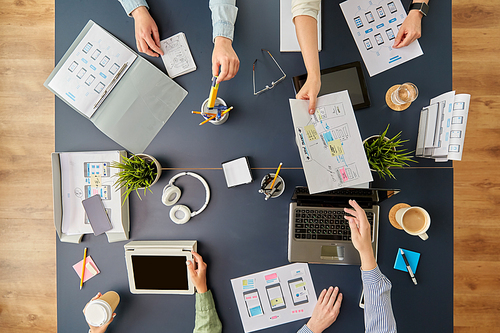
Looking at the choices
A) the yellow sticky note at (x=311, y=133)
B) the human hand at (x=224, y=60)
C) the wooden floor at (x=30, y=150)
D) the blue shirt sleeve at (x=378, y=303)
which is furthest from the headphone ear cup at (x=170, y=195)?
the wooden floor at (x=30, y=150)

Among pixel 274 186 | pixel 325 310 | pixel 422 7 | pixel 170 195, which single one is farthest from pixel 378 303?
pixel 422 7

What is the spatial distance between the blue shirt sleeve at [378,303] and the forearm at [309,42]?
872 mm

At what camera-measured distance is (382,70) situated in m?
1.14

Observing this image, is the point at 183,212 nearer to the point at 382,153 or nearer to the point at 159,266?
the point at 159,266

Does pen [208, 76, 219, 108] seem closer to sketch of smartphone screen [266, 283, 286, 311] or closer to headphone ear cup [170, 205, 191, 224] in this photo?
headphone ear cup [170, 205, 191, 224]

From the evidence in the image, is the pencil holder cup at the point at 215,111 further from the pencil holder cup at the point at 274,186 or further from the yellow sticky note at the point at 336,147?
the yellow sticky note at the point at 336,147

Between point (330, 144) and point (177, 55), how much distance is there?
0.81 m

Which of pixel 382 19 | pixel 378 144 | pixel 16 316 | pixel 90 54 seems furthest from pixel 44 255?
pixel 382 19

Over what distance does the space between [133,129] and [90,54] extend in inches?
15.9

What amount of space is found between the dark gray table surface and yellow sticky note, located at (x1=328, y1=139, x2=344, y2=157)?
0.18m

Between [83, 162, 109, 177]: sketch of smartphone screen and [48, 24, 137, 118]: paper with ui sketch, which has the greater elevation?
[48, 24, 137, 118]: paper with ui sketch

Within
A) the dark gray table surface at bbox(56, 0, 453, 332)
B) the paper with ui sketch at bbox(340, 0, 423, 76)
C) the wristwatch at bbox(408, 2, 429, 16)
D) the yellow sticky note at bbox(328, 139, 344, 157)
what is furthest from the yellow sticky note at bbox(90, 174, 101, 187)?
the wristwatch at bbox(408, 2, 429, 16)

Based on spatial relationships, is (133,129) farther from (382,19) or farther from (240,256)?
(382,19)

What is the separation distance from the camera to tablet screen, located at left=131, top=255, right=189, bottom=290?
1127 millimetres
